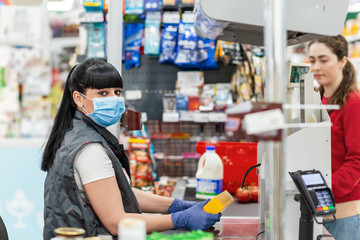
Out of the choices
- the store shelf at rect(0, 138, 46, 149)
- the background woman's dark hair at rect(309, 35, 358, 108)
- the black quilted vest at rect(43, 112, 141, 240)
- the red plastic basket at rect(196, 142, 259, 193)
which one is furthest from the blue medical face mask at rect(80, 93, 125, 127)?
the store shelf at rect(0, 138, 46, 149)

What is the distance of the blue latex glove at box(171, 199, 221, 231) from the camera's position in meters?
1.92

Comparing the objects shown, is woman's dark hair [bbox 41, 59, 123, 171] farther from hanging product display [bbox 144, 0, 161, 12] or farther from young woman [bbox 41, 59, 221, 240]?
hanging product display [bbox 144, 0, 161, 12]

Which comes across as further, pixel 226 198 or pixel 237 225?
pixel 237 225

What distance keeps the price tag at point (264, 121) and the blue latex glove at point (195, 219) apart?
992mm

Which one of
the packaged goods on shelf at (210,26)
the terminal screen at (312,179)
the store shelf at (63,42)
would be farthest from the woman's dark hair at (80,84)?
the store shelf at (63,42)

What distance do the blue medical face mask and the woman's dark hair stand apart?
7 centimetres

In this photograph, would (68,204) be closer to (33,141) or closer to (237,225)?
(237,225)

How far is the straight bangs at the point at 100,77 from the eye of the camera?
82.0 inches

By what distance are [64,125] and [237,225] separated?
107cm

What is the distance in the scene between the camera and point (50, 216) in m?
1.90

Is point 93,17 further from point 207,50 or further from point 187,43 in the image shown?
point 207,50

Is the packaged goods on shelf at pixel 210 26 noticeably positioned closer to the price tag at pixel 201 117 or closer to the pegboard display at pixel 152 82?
the price tag at pixel 201 117

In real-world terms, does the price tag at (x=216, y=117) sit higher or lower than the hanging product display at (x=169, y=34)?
lower

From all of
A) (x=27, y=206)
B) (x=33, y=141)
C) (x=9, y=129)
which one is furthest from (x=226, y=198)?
(x=9, y=129)
